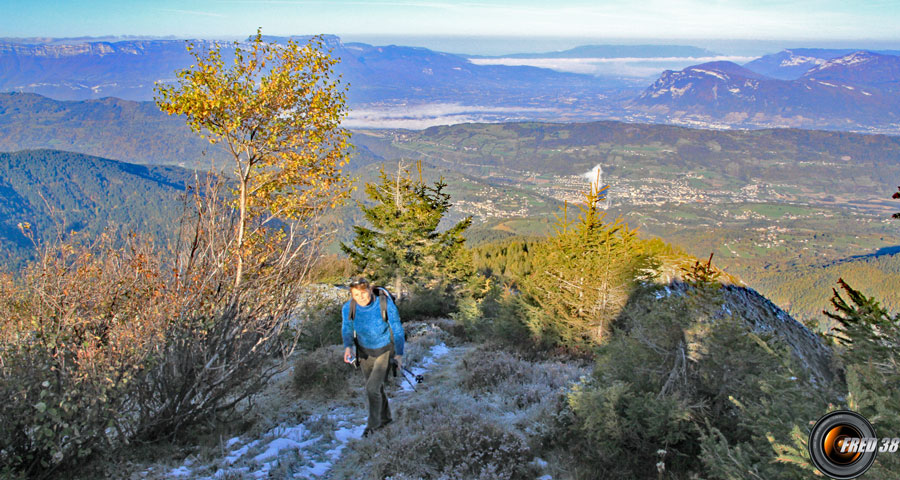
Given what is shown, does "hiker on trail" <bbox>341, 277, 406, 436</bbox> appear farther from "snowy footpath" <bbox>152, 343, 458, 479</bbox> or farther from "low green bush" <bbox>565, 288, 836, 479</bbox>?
"low green bush" <bbox>565, 288, 836, 479</bbox>

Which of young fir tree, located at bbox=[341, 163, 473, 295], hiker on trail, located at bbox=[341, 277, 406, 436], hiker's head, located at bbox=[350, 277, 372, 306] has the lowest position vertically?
young fir tree, located at bbox=[341, 163, 473, 295]

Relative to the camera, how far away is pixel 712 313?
16.3 feet

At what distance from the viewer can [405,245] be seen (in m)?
17.2

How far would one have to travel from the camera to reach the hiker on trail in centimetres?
544

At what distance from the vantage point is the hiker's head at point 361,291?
5223 millimetres

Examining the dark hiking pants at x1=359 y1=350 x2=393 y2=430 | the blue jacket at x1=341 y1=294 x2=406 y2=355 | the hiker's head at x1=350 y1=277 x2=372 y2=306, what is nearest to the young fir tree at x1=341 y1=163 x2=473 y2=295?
the dark hiking pants at x1=359 y1=350 x2=393 y2=430

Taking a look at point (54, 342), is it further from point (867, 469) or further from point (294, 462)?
point (867, 469)

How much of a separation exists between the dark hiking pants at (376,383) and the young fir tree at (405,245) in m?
10.9

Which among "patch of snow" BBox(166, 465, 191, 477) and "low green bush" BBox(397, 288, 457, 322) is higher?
"patch of snow" BBox(166, 465, 191, 477)

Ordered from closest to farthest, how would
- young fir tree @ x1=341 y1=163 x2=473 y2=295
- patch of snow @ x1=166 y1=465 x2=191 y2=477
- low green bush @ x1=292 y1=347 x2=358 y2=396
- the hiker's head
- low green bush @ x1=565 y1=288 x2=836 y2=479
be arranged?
low green bush @ x1=565 y1=288 x2=836 y2=479
patch of snow @ x1=166 y1=465 x2=191 y2=477
the hiker's head
low green bush @ x1=292 y1=347 x2=358 y2=396
young fir tree @ x1=341 y1=163 x2=473 y2=295

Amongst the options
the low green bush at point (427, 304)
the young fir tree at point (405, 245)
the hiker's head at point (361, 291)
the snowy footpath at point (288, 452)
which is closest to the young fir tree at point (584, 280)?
the snowy footpath at point (288, 452)

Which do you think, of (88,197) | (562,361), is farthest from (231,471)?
(88,197)

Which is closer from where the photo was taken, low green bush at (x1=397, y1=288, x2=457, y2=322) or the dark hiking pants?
the dark hiking pants

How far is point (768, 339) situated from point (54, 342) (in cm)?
614
